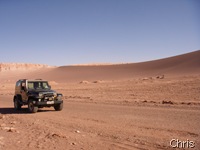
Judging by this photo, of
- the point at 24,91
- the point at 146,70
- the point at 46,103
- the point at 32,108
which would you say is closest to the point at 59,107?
the point at 46,103

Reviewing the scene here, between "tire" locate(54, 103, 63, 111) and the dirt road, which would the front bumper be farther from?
the dirt road

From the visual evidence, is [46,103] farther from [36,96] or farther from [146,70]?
[146,70]

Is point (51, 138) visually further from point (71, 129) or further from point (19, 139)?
point (71, 129)

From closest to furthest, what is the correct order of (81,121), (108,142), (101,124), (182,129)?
(108,142) → (182,129) → (101,124) → (81,121)

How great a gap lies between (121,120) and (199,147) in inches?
202

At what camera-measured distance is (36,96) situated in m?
16.1

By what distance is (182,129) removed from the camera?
393 inches

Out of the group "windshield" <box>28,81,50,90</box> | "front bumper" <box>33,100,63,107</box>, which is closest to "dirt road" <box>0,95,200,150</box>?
"front bumper" <box>33,100,63,107</box>

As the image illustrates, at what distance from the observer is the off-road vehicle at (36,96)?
1616 centimetres

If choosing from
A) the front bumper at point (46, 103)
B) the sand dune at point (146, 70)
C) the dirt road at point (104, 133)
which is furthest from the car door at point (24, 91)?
the sand dune at point (146, 70)

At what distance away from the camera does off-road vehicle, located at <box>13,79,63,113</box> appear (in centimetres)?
1616

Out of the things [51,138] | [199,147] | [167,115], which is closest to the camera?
[199,147]

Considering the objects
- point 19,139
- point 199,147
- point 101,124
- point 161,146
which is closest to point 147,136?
point 161,146

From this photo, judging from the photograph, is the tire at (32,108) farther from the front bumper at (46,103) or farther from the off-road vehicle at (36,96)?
the front bumper at (46,103)
